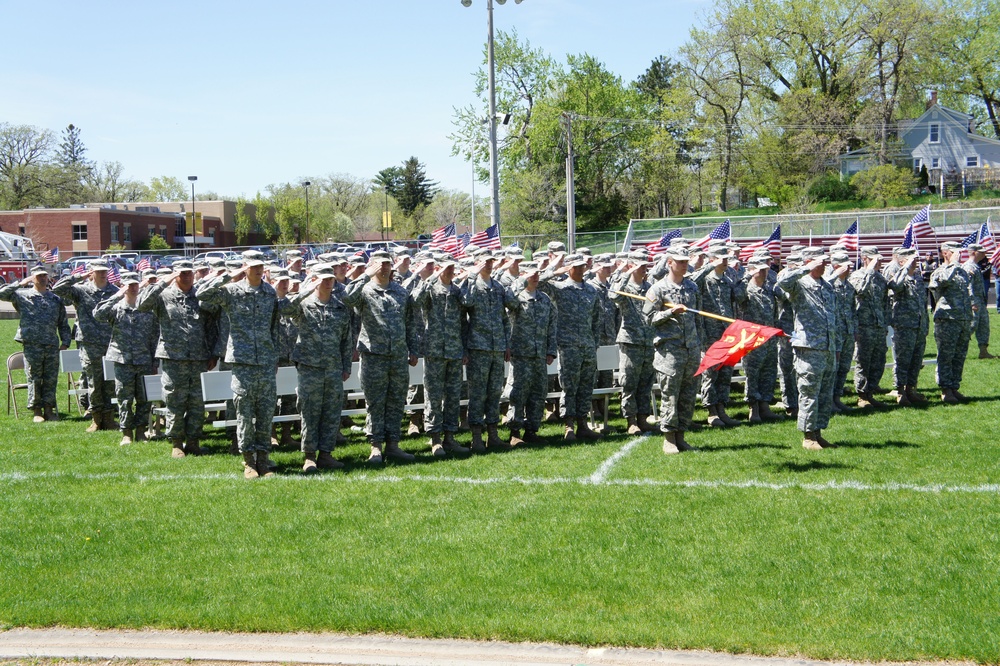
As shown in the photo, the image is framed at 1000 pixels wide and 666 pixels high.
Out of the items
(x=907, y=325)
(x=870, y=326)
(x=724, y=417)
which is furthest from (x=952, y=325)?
(x=724, y=417)

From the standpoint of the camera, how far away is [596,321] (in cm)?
1237

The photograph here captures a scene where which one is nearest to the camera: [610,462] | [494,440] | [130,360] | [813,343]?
[610,462]

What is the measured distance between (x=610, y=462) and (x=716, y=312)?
3609mm

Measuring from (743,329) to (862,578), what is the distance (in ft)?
14.3

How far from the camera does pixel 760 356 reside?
42.8 feet

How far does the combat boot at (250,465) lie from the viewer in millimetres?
10094

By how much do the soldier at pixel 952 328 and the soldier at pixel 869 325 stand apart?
32.5 inches

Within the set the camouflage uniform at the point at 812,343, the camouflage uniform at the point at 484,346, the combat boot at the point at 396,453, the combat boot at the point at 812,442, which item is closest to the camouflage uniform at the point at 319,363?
the combat boot at the point at 396,453

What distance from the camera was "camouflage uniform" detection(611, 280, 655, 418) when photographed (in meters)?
12.2

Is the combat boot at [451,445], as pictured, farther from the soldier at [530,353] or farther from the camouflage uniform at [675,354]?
the camouflage uniform at [675,354]

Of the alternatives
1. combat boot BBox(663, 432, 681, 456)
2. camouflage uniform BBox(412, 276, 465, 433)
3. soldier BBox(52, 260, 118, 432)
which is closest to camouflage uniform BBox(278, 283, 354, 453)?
camouflage uniform BBox(412, 276, 465, 433)

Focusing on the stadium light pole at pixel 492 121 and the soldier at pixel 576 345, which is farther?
the stadium light pole at pixel 492 121

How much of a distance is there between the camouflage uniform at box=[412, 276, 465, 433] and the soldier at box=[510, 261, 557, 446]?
764 millimetres

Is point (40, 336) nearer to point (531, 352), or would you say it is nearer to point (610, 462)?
point (531, 352)
